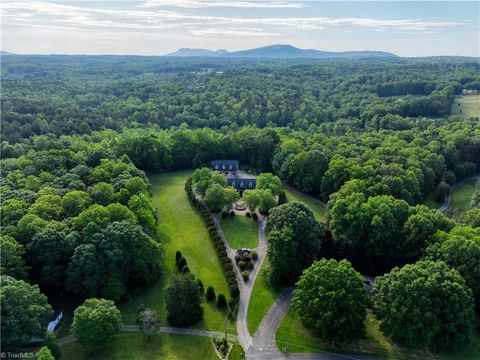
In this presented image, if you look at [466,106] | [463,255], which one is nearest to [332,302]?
[463,255]

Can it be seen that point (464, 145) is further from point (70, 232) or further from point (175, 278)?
point (70, 232)

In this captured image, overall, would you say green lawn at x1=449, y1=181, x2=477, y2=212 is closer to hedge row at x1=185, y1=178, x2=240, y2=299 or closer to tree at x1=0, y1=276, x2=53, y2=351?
hedge row at x1=185, y1=178, x2=240, y2=299

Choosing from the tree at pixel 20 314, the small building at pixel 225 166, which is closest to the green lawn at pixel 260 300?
the tree at pixel 20 314

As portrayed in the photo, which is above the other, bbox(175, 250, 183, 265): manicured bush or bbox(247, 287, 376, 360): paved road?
bbox(175, 250, 183, 265): manicured bush

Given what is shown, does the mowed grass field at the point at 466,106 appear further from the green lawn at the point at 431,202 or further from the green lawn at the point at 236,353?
the green lawn at the point at 236,353

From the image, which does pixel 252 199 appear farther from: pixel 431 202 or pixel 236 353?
pixel 431 202

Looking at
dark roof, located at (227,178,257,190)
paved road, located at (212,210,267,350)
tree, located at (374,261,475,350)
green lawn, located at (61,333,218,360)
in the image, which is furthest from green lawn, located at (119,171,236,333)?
tree, located at (374,261,475,350)

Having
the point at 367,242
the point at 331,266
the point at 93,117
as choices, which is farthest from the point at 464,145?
the point at 93,117
